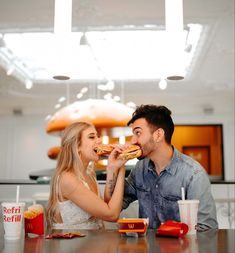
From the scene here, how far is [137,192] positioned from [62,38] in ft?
3.79

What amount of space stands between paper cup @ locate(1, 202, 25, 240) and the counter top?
0.03 m

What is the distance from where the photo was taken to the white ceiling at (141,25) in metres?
3.92

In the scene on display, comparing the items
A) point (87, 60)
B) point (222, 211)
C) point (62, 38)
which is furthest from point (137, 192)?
point (87, 60)

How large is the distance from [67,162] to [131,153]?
1.22 ft

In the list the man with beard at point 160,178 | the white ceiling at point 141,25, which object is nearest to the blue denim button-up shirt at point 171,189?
the man with beard at point 160,178

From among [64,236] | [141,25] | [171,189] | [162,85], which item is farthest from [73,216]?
[162,85]

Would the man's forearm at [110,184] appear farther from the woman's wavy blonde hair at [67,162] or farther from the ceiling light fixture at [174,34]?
the ceiling light fixture at [174,34]

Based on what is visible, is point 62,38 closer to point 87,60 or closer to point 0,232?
point 0,232

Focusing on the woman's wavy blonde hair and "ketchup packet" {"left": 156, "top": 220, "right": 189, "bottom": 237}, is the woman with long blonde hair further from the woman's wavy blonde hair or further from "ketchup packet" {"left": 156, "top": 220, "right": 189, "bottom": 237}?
"ketchup packet" {"left": 156, "top": 220, "right": 189, "bottom": 237}

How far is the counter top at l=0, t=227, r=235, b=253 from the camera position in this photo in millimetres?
1204

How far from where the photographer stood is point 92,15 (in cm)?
412

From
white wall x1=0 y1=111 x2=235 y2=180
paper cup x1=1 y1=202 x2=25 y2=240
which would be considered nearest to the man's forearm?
paper cup x1=1 y1=202 x2=25 y2=240

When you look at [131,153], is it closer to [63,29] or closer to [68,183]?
[68,183]

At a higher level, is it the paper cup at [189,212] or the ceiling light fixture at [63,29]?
the ceiling light fixture at [63,29]
